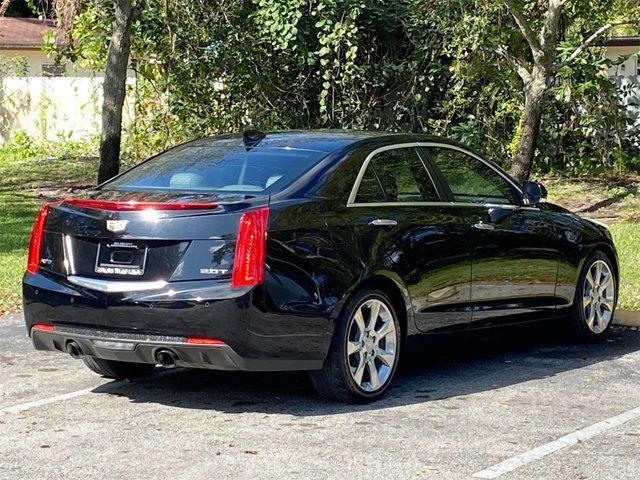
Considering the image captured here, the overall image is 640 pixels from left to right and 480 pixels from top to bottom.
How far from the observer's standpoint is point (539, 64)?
52.1 feet

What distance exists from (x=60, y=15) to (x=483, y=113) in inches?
271

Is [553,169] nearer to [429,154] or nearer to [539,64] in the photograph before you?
[539,64]

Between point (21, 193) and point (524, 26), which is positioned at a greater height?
→ point (524, 26)

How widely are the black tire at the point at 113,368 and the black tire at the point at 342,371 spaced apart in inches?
53.4

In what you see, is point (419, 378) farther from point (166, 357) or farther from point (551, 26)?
point (551, 26)

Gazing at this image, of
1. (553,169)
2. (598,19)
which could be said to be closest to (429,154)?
(598,19)

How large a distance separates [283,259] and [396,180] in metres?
1.32

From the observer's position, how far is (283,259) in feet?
21.7

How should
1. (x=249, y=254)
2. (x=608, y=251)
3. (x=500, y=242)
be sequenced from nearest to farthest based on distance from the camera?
(x=249, y=254)
(x=500, y=242)
(x=608, y=251)

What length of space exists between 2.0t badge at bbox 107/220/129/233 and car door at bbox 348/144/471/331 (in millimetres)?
1302

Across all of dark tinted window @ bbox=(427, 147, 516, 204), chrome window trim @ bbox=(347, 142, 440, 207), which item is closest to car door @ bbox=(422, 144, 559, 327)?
dark tinted window @ bbox=(427, 147, 516, 204)

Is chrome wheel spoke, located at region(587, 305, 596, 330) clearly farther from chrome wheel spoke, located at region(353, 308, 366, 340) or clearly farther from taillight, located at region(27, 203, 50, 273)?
taillight, located at region(27, 203, 50, 273)

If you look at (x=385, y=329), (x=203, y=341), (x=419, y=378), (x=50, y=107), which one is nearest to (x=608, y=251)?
(x=419, y=378)

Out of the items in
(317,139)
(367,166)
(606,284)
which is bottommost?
(606,284)
